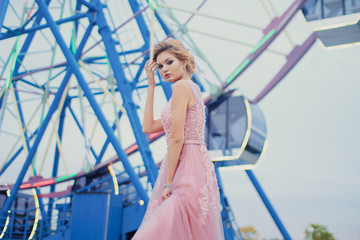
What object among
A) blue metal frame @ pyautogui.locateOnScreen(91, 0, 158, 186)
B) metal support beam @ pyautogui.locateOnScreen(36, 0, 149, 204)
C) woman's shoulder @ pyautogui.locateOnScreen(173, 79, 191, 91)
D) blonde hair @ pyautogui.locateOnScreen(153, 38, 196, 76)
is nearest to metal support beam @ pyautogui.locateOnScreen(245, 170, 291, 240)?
blue metal frame @ pyautogui.locateOnScreen(91, 0, 158, 186)

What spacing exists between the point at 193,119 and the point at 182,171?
0.27 metres

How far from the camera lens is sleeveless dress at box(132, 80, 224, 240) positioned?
1658 mm

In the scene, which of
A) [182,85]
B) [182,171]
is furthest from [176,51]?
[182,171]

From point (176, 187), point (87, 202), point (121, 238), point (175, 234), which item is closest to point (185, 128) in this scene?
point (176, 187)

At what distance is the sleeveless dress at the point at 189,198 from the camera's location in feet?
5.44

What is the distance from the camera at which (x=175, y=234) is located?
1675mm

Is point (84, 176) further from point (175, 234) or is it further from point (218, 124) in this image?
point (175, 234)

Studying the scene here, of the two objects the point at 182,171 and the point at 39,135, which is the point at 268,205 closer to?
the point at 39,135

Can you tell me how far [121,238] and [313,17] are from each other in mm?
5412

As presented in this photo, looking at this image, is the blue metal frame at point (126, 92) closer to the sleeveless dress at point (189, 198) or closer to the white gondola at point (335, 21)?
the white gondola at point (335, 21)

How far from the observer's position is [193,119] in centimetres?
201

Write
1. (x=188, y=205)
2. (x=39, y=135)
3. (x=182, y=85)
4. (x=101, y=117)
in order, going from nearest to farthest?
1. (x=188, y=205)
2. (x=182, y=85)
3. (x=101, y=117)
4. (x=39, y=135)

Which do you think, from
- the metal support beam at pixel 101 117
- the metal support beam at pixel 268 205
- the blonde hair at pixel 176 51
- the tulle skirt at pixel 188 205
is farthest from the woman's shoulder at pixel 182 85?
the metal support beam at pixel 268 205

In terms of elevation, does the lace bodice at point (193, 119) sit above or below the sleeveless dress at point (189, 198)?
above
